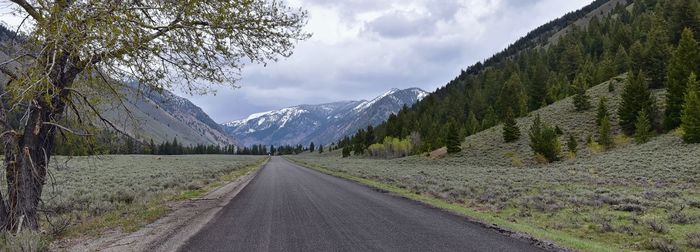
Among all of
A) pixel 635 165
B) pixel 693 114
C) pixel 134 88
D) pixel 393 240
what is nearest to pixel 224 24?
pixel 134 88

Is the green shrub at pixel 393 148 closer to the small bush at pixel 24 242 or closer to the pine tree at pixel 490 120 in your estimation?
the pine tree at pixel 490 120

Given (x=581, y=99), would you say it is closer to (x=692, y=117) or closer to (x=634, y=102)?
(x=634, y=102)

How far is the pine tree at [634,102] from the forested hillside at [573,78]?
6.38ft

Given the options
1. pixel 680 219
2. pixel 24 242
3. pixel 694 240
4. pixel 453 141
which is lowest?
pixel 680 219

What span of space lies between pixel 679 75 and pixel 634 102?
5379 mm

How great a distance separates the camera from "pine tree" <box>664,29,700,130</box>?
4709 cm

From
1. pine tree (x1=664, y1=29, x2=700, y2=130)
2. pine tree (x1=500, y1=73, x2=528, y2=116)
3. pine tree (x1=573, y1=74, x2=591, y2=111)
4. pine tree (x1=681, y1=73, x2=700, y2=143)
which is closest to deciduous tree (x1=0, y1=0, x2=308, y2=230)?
pine tree (x1=681, y1=73, x2=700, y2=143)

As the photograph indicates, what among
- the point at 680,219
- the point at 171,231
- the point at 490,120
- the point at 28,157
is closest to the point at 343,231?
the point at 171,231

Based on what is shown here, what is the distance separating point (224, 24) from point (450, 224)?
7.62 metres

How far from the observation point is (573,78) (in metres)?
103

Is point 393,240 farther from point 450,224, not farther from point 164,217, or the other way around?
point 164,217

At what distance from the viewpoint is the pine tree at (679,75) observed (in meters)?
47.1

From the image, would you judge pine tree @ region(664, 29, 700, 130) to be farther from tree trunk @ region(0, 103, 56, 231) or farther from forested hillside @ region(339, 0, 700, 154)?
tree trunk @ region(0, 103, 56, 231)

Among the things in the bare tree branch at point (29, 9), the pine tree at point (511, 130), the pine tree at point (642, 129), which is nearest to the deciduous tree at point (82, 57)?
the bare tree branch at point (29, 9)
